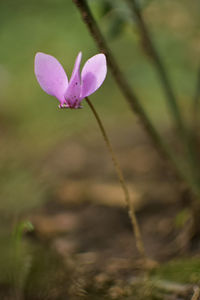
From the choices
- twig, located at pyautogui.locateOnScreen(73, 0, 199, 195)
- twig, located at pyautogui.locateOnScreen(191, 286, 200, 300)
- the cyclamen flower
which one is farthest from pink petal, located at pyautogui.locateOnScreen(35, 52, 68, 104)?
twig, located at pyautogui.locateOnScreen(191, 286, 200, 300)

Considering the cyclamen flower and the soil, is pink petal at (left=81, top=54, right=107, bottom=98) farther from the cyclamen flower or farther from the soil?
the soil

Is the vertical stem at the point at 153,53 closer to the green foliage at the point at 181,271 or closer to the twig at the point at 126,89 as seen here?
the twig at the point at 126,89

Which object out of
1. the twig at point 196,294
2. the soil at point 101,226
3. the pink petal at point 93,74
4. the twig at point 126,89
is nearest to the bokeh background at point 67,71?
the soil at point 101,226

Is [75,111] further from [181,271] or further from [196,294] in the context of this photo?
[196,294]

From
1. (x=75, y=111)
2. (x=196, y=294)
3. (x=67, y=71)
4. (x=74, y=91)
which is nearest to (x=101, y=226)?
(x=196, y=294)

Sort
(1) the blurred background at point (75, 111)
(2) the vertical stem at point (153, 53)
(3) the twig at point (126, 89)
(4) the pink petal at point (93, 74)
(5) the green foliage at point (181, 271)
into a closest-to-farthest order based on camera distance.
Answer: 1. (4) the pink petal at point (93, 74)
2. (3) the twig at point (126, 89)
3. (5) the green foliage at point (181, 271)
4. (2) the vertical stem at point (153, 53)
5. (1) the blurred background at point (75, 111)

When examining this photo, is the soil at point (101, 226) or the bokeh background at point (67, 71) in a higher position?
the bokeh background at point (67, 71)

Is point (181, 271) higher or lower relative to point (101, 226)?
lower

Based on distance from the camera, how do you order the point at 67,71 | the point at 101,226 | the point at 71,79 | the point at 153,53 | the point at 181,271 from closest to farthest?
the point at 71,79 → the point at 181,271 → the point at 153,53 → the point at 101,226 → the point at 67,71
